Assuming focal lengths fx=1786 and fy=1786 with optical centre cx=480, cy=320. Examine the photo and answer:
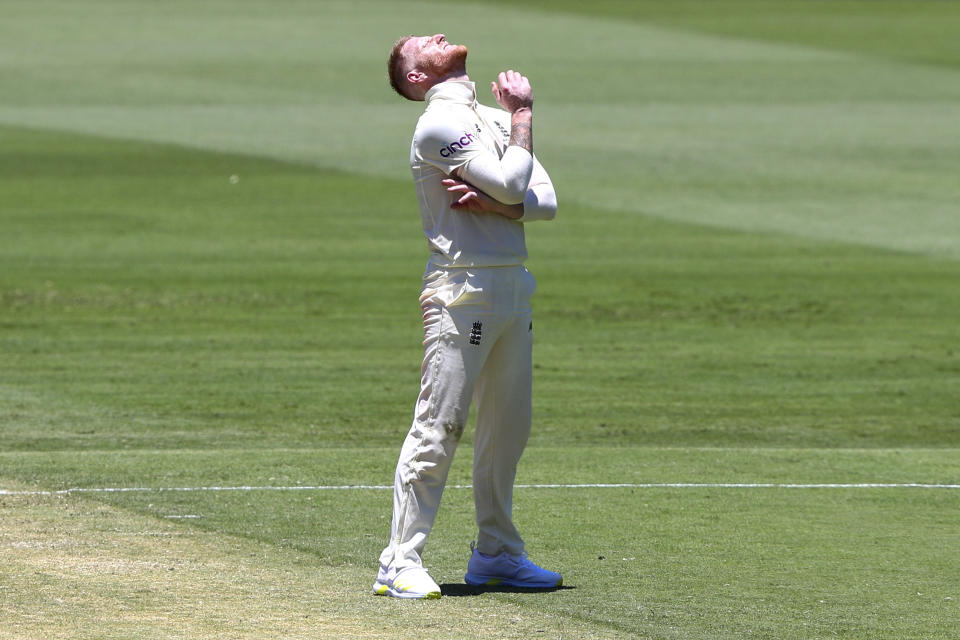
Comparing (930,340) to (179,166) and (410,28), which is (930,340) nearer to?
(179,166)

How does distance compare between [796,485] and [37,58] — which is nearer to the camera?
[796,485]

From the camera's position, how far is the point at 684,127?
3522cm

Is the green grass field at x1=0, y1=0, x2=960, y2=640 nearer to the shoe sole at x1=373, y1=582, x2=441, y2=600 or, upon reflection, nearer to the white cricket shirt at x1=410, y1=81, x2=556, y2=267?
the shoe sole at x1=373, y1=582, x2=441, y2=600

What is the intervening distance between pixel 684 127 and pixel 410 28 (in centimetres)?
1529

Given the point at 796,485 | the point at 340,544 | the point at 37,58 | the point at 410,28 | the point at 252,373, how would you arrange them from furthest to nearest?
the point at 410,28 < the point at 37,58 < the point at 252,373 < the point at 796,485 < the point at 340,544

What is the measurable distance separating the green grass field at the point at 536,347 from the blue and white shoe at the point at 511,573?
118 mm

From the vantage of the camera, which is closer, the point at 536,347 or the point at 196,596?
the point at 196,596

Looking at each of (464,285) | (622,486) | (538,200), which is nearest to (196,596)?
(464,285)

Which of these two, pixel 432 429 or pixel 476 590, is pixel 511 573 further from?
pixel 432 429

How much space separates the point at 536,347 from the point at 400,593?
10.3 metres

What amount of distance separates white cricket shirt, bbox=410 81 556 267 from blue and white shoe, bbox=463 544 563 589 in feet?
4.46

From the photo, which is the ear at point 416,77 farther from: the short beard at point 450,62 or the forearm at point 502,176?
the forearm at point 502,176

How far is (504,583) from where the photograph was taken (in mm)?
8094

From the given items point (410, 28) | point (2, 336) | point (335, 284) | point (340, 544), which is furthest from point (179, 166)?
point (340, 544)
